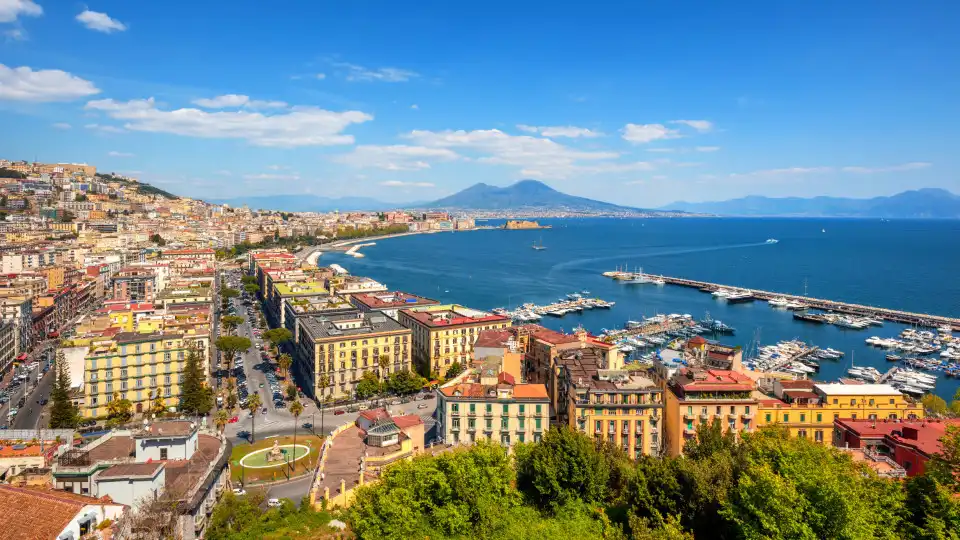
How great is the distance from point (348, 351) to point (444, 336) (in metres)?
6.69

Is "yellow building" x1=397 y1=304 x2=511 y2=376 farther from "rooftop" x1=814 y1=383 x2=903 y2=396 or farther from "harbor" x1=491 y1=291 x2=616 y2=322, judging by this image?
"harbor" x1=491 y1=291 x2=616 y2=322

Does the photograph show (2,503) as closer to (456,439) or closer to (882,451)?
(456,439)

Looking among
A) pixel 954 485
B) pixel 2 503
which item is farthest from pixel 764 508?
pixel 2 503

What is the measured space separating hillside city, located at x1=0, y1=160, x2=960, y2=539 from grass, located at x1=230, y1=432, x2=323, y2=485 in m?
0.12

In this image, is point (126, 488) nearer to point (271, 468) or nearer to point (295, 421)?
point (271, 468)

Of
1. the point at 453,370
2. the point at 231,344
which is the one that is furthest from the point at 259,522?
the point at 231,344

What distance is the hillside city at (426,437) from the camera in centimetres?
1398

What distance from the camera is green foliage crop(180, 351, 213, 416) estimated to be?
3166cm

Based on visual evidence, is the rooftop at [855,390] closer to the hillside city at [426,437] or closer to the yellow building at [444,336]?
the hillside city at [426,437]

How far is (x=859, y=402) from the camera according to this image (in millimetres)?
23484

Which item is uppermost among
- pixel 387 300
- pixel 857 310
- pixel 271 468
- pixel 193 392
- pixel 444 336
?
pixel 387 300

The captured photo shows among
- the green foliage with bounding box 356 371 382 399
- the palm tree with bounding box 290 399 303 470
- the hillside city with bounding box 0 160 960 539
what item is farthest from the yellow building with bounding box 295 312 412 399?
the palm tree with bounding box 290 399 303 470

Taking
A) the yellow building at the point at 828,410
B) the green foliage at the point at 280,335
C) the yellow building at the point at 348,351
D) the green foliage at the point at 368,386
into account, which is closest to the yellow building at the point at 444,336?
the yellow building at the point at 348,351

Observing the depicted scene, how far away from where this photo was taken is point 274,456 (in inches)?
1054
